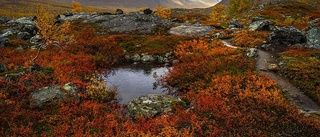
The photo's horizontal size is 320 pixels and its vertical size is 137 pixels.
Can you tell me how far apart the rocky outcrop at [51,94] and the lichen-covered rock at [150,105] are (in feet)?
18.0

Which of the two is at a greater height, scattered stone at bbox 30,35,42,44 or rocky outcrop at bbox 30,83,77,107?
scattered stone at bbox 30,35,42,44

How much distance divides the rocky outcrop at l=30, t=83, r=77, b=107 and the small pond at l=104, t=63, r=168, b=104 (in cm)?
454

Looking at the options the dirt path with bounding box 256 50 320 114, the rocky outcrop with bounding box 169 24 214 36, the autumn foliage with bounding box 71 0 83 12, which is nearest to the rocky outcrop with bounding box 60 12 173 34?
the rocky outcrop with bounding box 169 24 214 36

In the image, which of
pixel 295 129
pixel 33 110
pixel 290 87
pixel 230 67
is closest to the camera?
pixel 295 129

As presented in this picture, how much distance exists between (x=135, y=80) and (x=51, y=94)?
9.44 metres

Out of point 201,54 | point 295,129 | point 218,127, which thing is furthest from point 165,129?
point 201,54

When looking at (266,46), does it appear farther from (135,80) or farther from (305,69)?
(135,80)

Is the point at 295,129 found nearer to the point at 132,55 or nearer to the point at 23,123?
the point at 23,123

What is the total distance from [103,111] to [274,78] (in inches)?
638

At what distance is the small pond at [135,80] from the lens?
75.1 ft

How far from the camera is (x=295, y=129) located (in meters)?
14.2

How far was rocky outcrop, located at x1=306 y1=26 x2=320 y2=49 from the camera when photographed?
2889cm

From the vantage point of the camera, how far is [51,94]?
19219mm

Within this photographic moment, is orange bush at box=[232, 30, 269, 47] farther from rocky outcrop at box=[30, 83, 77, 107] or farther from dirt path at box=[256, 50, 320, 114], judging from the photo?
rocky outcrop at box=[30, 83, 77, 107]
